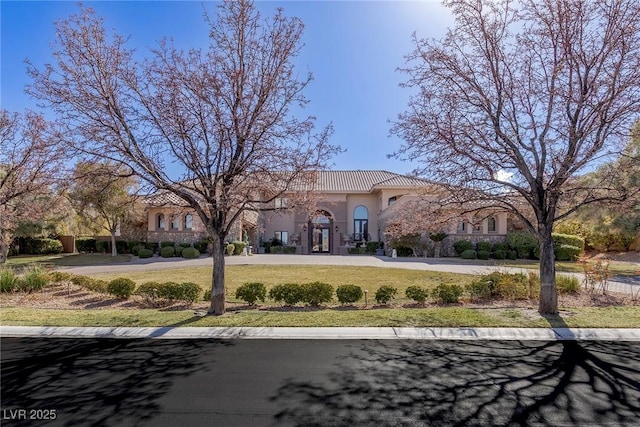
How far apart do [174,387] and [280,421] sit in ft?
5.43

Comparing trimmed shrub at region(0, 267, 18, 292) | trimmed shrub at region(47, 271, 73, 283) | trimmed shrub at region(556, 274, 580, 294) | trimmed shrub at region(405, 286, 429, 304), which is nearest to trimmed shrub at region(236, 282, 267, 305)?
trimmed shrub at region(405, 286, 429, 304)

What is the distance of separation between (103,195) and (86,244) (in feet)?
54.7

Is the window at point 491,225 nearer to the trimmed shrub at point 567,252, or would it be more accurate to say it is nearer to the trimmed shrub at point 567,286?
the trimmed shrub at point 567,252

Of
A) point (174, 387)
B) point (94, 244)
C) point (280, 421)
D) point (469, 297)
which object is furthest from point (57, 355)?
point (94, 244)

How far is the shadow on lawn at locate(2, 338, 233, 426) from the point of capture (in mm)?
4000

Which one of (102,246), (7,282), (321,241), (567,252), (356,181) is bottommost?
(7,282)

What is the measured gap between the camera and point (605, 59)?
8.14 m

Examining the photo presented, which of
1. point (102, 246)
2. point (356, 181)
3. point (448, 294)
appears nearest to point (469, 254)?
point (356, 181)

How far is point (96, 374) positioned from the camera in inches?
197

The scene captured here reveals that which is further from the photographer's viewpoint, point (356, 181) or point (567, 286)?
point (356, 181)

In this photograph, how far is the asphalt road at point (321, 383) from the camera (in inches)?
152

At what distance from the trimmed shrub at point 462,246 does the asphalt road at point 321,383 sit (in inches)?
807

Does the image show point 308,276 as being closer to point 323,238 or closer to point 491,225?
point 491,225

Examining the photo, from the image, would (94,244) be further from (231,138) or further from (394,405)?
(394,405)
